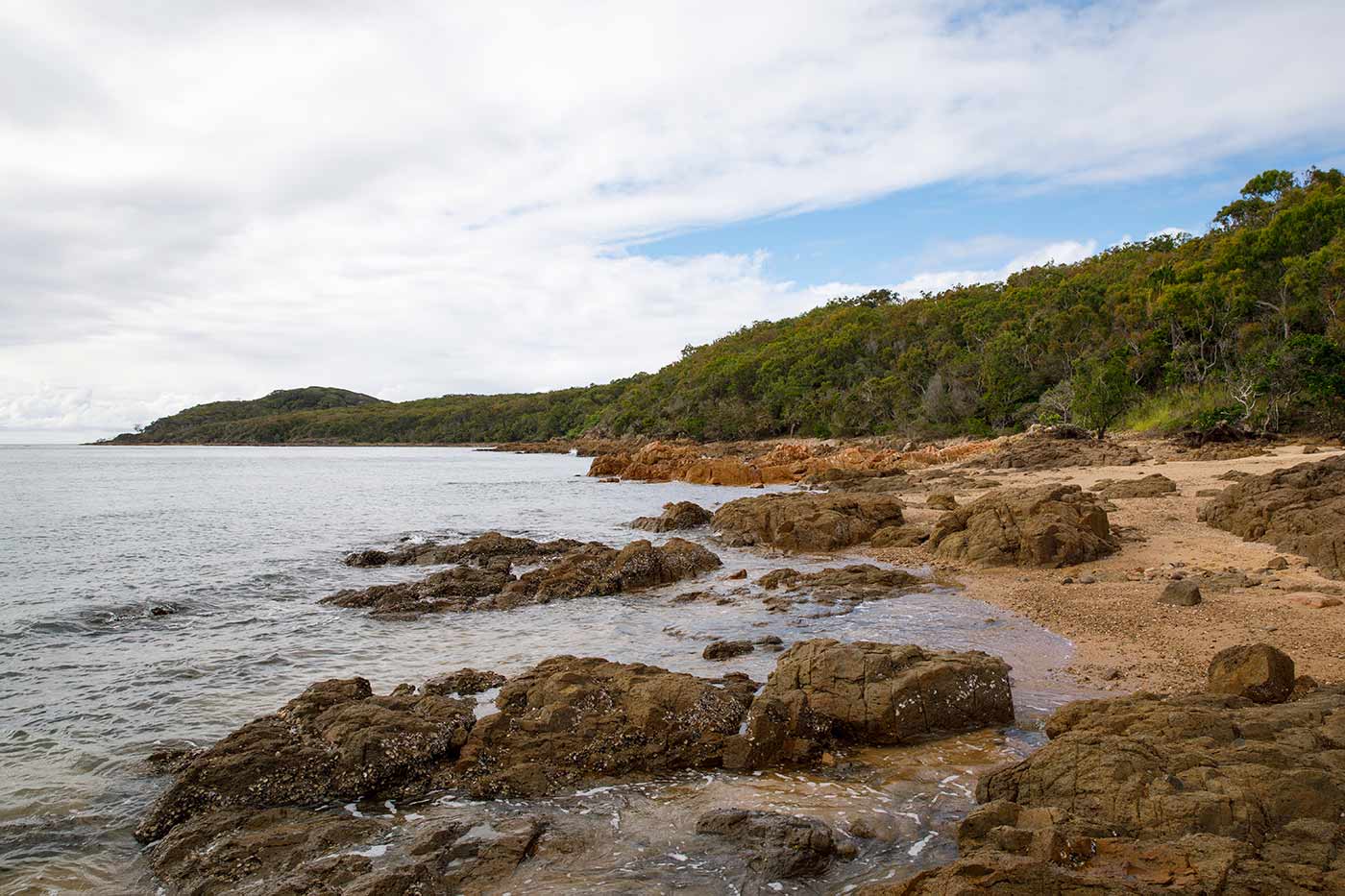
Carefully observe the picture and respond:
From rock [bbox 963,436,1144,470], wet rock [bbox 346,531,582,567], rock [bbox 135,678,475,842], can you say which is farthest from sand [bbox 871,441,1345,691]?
rock [bbox 963,436,1144,470]

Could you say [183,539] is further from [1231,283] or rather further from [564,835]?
[1231,283]

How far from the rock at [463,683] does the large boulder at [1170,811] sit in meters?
5.50

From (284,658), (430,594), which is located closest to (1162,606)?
(430,594)

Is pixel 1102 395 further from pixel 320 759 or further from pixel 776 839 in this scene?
pixel 320 759

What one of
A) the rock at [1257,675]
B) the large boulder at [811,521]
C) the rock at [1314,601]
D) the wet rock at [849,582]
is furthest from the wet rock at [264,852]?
the large boulder at [811,521]

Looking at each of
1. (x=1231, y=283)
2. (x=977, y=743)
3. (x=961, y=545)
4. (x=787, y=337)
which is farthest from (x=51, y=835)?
(x=787, y=337)

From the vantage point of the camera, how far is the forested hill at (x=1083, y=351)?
3281 cm

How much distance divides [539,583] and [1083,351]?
143ft

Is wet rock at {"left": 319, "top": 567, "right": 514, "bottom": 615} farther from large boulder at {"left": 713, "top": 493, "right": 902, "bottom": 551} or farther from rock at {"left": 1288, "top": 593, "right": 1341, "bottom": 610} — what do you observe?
rock at {"left": 1288, "top": 593, "right": 1341, "bottom": 610}

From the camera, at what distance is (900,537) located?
17484 millimetres

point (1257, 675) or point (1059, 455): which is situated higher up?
point (1059, 455)

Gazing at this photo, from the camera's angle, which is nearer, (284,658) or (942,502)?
(284,658)

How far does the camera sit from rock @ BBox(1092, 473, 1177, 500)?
19.4 metres

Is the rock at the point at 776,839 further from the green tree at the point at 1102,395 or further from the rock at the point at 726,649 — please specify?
the green tree at the point at 1102,395
